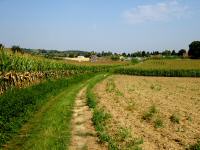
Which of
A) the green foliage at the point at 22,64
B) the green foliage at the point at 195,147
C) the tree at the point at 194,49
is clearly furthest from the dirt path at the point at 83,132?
the tree at the point at 194,49

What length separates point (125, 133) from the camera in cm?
1427

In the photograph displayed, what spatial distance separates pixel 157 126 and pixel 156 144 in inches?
117

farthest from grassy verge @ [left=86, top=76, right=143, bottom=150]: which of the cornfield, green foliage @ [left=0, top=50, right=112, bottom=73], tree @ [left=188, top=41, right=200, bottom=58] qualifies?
tree @ [left=188, top=41, right=200, bottom=58]

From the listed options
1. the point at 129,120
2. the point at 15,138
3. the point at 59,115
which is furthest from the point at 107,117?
the point at 15,138

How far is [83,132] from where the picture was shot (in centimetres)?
1533

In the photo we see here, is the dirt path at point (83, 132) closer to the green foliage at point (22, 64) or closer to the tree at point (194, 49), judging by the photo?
the green foliage at point (22, 64)

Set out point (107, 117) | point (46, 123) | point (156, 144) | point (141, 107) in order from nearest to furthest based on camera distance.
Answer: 1. point (156, 144)
2. point (46, 123)
3. point (107, 117)
4. point (141, 107)

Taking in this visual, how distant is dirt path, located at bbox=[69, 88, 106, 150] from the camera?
13031 millimetres

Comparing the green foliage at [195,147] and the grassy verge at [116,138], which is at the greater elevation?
the green foliage at [195,147]

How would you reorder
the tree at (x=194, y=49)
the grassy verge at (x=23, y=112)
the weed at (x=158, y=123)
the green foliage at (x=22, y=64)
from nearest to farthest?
the grassy verge at (x=23, y=112)
the weed at (x=158, y=123)
the green foliage at (x=22, y=64)
the tree at (x=194, y=49)

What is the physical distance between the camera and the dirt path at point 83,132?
1303 cm

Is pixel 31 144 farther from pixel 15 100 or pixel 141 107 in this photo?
pixel 141 107

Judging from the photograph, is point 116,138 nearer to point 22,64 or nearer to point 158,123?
point 158,123

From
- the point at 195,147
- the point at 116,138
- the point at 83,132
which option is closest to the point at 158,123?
the point at 116,138
